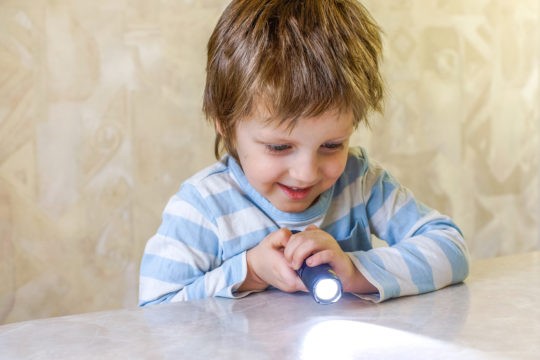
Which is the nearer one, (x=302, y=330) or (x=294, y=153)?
(x=302, y=330)

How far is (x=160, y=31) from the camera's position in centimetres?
160

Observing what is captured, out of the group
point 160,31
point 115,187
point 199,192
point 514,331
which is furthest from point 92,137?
point 514,331

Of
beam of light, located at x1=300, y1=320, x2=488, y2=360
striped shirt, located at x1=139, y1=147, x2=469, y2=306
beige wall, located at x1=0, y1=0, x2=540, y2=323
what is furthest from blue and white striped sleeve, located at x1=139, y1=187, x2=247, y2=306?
beige wall, located at x1=0, y1=0, x2=540, y2=323

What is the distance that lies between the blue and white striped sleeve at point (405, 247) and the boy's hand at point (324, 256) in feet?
0.04

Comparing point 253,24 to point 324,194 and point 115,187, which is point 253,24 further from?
point 115,187

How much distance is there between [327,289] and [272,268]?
120 millimetres

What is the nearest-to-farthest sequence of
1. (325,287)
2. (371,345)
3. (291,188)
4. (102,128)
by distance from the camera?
(371,345) < (325,287) < (291,188) < (102,128)

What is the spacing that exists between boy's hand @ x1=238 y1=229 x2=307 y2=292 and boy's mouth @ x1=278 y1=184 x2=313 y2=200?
0.09 meters

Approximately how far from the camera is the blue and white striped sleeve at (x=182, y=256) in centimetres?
96

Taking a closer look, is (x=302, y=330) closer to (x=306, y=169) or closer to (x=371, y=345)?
(x=371, y=345)

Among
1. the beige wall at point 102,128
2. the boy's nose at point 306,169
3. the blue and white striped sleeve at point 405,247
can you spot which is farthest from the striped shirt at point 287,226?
the beige wall at point 102,128

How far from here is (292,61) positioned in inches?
35.8

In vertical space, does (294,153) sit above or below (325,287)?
above

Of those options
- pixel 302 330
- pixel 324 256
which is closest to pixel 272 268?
pixel 324 256
